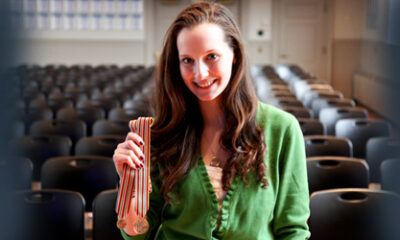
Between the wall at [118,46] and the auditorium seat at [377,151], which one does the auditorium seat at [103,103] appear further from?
the wall at [118,46]

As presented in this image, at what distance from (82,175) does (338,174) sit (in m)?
1.57


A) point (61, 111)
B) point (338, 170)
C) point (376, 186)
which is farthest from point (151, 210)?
point (61, 111)

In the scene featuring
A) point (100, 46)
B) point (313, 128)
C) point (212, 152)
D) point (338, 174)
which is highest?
point (100, 46)

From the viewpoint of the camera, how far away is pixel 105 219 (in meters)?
2.51

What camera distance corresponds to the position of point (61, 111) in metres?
5.96

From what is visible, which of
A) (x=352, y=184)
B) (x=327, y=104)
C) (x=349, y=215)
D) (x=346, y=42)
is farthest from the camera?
(x=346, y=42)

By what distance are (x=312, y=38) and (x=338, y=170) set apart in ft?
42.8

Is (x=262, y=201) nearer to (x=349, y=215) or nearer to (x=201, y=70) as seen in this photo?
(x=201, y=70)

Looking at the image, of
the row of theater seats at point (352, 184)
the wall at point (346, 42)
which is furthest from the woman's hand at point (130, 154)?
the wall at point (346, 42)

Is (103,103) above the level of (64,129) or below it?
above

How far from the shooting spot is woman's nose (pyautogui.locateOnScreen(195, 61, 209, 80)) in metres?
1.56

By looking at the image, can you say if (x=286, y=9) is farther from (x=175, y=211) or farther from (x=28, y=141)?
(x=175, y=211)

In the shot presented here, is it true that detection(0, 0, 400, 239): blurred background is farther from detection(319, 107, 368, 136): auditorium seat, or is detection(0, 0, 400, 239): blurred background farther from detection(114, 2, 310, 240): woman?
detection(114, 2, 310, 240): woman

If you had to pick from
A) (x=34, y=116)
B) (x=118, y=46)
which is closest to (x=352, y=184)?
(x=34, y=116)
